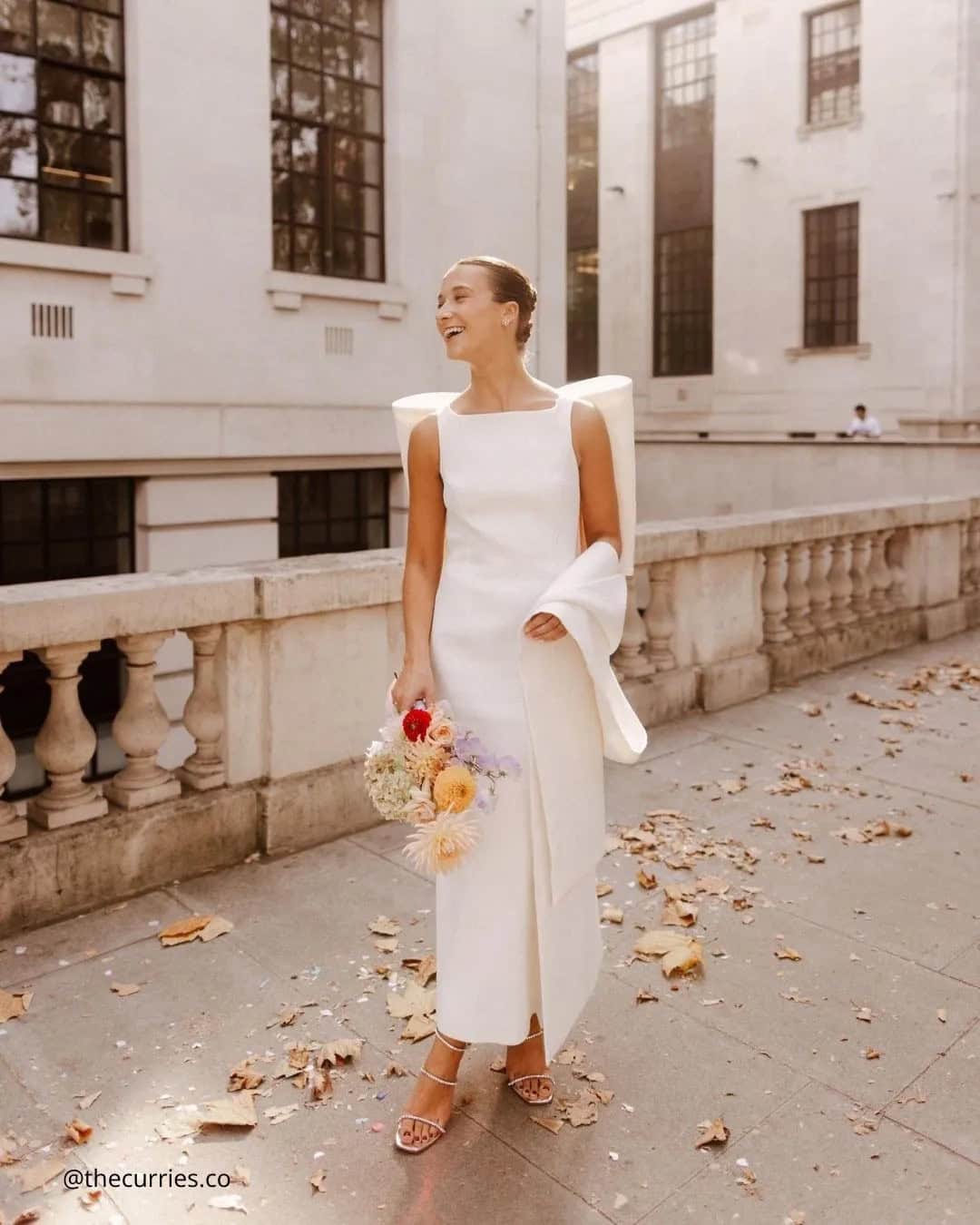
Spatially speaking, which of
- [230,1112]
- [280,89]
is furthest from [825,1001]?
[280,89]

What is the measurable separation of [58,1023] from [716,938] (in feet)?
7.60

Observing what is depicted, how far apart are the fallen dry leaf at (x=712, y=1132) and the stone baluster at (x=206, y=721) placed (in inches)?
104

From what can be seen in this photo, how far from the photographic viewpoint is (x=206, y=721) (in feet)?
16.1

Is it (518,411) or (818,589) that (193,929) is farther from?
(818,589)

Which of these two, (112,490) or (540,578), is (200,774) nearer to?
(540,578)

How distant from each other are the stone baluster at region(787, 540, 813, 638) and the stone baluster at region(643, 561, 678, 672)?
5.09 ft

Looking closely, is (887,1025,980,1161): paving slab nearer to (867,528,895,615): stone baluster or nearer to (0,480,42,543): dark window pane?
(867,528,895,615): stone baluster

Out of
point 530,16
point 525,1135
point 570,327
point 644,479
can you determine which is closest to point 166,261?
point 530,16

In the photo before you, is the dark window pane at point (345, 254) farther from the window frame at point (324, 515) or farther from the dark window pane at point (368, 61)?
the window frame at point (324, 515)

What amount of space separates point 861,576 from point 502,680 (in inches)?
279

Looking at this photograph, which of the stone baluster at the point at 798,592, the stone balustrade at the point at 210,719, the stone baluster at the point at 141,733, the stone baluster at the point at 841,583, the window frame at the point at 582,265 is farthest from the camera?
the window frame at the point at 582,265

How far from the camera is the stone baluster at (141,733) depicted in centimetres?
464

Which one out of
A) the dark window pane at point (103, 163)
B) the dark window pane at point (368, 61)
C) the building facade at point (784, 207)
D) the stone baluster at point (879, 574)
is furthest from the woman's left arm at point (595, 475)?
the building facade at point (784, 207)

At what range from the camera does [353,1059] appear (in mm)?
3367
